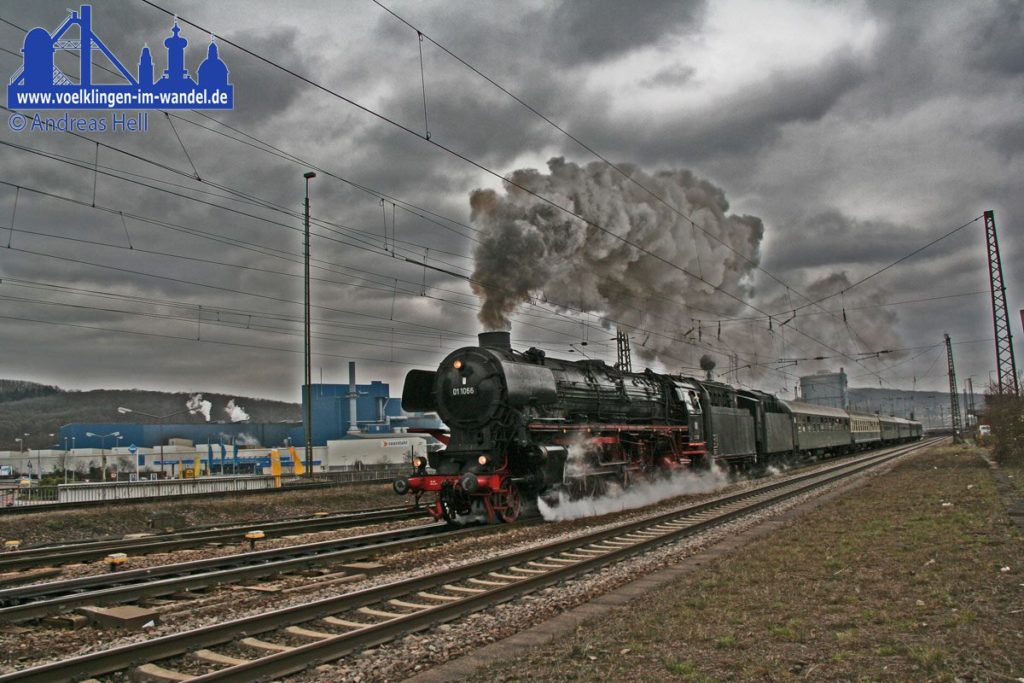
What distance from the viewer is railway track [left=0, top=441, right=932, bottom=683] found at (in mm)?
5840

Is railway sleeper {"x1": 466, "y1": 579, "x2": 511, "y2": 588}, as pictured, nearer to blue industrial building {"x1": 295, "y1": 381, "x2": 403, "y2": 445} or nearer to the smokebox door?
the smokebox door

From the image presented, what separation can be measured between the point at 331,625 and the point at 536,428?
8.33 meters

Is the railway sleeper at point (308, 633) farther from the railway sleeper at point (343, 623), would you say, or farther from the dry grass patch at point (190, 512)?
the dry grass patch at point (190, 512)

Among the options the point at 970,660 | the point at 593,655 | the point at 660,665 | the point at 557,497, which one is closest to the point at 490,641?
the point at 593,655

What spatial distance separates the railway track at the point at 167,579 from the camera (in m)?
7.86

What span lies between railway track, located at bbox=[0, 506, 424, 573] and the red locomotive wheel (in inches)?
131

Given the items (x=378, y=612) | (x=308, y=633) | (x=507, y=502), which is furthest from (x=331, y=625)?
(x=507, y=502)

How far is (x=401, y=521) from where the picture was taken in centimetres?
1683

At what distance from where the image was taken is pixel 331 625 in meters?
7.30

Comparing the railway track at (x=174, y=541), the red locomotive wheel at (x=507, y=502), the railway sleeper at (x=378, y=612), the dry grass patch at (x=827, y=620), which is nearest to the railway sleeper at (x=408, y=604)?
the railway sleeper at (x=378, y=612)

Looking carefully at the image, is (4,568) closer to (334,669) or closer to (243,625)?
(243,625)

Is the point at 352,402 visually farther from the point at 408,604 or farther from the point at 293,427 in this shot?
the point at 408,604

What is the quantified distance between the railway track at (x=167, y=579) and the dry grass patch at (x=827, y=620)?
4.77 meters

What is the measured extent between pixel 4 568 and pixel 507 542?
7664 mm
